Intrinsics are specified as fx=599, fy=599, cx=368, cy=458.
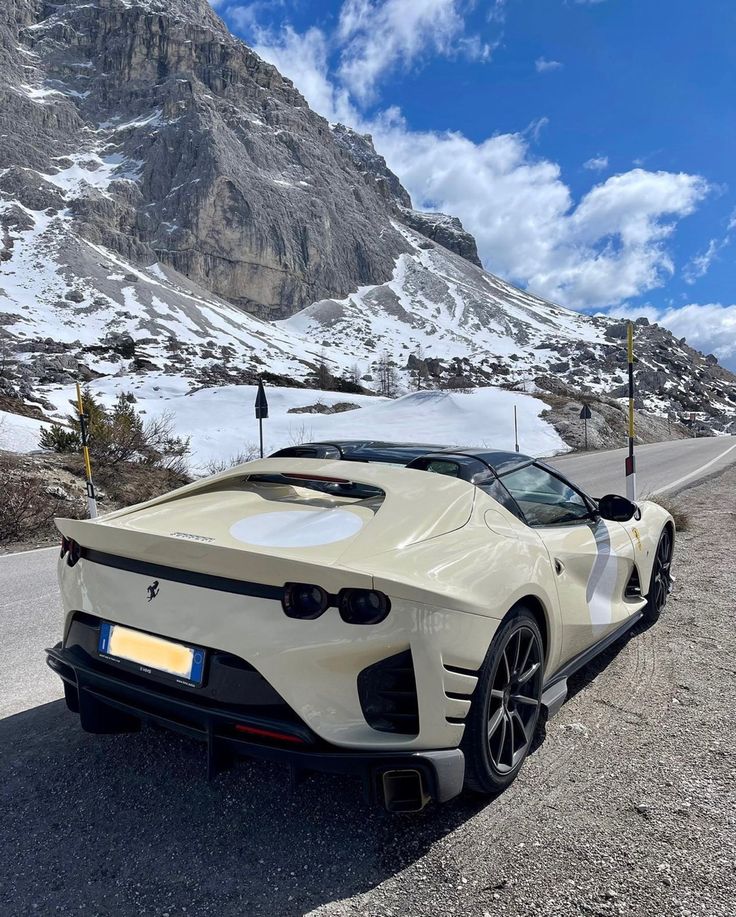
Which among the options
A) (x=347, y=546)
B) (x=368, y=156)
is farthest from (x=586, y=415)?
(x=368, y=156)

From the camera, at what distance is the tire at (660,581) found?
4.14 m

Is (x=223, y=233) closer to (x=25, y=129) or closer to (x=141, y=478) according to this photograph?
(x=25, y=129)

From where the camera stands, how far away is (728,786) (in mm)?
2355

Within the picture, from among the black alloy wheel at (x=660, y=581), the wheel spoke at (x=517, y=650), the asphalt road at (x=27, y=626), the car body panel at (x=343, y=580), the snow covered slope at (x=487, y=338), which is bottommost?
the asphalt road at (x=27, y=626)

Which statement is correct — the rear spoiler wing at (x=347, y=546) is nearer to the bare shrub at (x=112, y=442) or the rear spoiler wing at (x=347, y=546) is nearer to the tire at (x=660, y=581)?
the tire at (x=660, y=581)

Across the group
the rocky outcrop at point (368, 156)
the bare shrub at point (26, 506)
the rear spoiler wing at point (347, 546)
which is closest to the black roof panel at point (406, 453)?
the rear spoiler wing at point (347, 546)

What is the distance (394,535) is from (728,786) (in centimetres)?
166

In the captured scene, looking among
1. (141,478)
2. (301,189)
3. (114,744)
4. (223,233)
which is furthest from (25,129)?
(114,744)

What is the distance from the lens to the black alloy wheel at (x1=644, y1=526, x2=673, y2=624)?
4148 mm

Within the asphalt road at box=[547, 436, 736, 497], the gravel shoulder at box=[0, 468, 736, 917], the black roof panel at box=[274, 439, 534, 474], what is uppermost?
the black roof panel at box=[274, 439, 534, 474]

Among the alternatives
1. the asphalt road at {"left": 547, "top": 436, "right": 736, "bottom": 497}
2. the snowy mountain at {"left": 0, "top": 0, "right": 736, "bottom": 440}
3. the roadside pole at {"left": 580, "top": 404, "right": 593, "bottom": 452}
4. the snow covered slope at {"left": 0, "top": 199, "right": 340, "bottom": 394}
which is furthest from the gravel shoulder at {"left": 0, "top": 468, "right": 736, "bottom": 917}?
the snowy mountain at {"left": 0, "top": 0, "right": 736, "bottom": 440}

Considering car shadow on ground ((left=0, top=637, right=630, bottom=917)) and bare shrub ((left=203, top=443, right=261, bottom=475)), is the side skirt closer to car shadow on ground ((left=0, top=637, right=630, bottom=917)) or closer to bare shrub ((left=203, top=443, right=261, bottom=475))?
car shadow on ground ((left=0, top=637, right=630, bottom=917))

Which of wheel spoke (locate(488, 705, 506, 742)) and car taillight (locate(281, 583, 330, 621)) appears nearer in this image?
car taillight (locate(281, 583, 330, 621))

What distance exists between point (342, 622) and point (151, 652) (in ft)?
2.55
